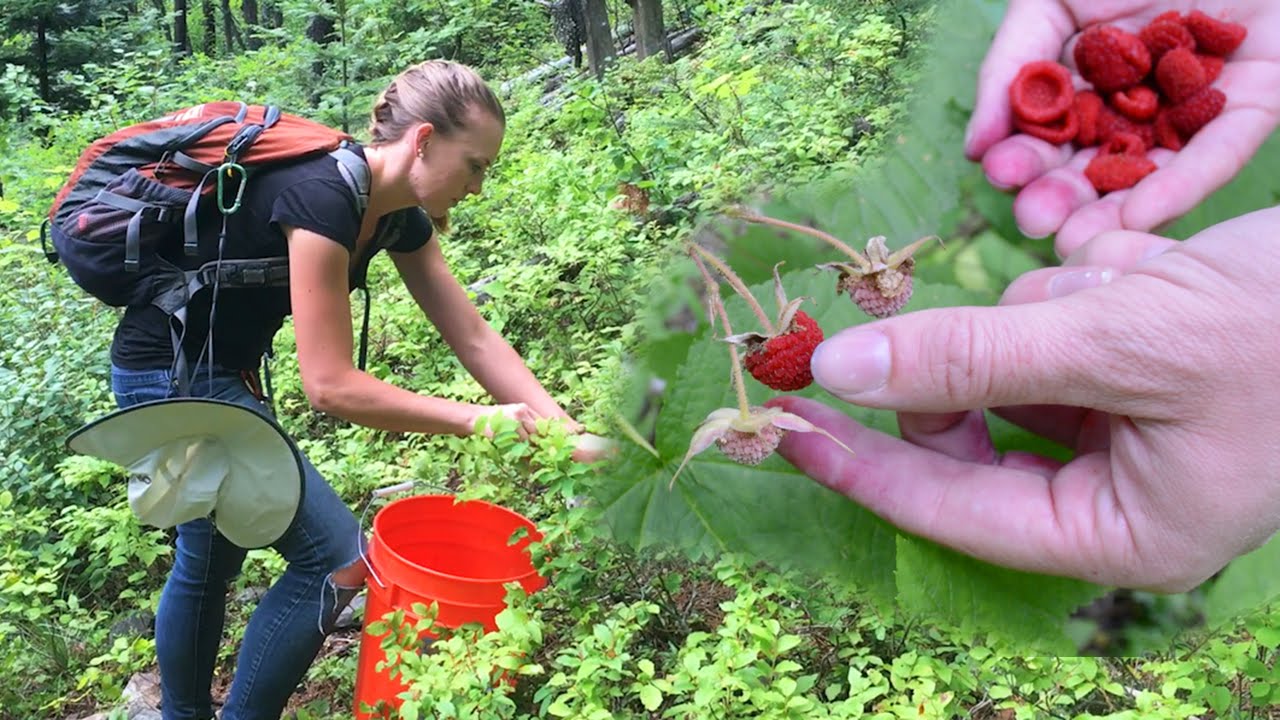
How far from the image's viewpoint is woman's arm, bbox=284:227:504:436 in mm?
1758

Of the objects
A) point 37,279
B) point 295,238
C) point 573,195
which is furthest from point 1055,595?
point 37,279

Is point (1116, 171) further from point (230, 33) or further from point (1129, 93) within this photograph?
point (230, 33)

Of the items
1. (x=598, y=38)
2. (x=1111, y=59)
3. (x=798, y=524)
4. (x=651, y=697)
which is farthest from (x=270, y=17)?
(x=798, y=524)

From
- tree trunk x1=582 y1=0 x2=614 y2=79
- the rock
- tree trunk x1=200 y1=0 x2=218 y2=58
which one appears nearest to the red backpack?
the rock

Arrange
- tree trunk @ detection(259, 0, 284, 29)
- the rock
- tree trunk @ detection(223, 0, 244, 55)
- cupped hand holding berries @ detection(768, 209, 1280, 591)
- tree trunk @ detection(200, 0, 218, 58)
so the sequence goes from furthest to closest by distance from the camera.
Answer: tree trunk @ detection(223, 0, 244, 55), tree trunk @ detection(200, 0, 218, 58), tree trunk @ detection(259, 0, 284, 29), the rock, cupped hand holding berries @ detection(768, 209, 1280, 591)

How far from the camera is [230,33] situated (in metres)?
20.6

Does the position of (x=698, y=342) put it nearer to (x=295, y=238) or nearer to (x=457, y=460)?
(x=295, y=238)

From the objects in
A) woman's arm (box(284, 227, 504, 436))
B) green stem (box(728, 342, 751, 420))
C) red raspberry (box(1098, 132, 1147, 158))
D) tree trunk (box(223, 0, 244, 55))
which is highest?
red raspberry (box(1098, 132, 1147, 158))

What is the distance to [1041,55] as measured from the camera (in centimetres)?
91

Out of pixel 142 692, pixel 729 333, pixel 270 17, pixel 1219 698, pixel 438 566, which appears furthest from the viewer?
pixel 270 17

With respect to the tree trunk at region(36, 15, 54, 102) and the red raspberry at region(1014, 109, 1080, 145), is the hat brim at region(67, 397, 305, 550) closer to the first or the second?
the red raspberry at region(1014, 109, 1080, 145)

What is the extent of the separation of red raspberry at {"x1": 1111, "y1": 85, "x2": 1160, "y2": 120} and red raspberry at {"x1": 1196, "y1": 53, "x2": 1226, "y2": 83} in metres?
0.07

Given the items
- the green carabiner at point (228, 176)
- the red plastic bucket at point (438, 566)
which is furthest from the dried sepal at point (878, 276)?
the green carabiner at point (228, 176)

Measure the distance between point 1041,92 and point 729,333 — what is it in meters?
0.51
